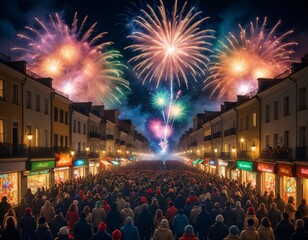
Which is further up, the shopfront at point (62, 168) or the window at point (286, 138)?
the window at point (286, 138)

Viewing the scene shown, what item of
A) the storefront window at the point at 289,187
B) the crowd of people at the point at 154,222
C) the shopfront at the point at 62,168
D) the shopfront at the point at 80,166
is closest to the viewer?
the crowd of people at the point at 154,222

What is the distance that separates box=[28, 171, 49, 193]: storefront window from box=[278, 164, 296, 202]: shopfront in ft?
57.9

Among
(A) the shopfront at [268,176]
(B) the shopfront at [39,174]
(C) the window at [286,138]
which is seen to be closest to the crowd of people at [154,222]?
(B) the shopfront at [39,174]

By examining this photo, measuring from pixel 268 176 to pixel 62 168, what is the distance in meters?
18.9

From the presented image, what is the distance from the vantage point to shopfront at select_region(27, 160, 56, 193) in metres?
27.8

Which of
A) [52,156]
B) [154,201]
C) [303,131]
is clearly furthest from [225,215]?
[52,156]

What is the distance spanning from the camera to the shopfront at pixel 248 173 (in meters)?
33.3

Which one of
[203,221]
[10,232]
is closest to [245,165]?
[203,221]

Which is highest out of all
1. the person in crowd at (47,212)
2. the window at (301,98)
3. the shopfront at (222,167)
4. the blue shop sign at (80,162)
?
the window at (301,98)

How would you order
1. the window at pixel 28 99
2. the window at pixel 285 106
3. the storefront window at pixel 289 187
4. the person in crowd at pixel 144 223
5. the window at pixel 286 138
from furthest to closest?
1. the window at pixel 28 99
2. the window at pixel 286 138
3. the window at pixel 285 106
4. the storefront window at pixel 289 187
5. the person in crowd at pixel 144 223

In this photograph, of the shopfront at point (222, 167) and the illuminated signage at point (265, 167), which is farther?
the shopfront at point (222, 167)

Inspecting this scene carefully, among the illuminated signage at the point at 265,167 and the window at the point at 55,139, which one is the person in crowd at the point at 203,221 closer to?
the illuminated signage at the point at 265,167

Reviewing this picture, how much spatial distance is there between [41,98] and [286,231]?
25014mm

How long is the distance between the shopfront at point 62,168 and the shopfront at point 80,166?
2.16m
